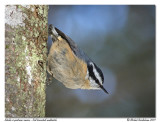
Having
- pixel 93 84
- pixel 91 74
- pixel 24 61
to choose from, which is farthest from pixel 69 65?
pixel 24 61

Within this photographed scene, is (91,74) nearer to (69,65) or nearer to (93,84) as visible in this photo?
(93,84)

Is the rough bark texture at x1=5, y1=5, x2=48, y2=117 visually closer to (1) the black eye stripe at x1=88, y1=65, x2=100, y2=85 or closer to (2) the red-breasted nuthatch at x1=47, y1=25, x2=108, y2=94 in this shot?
(2) the red-breasted nuthatch at x1=47, y1=25, x2=108, y2=94

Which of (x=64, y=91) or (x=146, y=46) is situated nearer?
(x=64, y=91)

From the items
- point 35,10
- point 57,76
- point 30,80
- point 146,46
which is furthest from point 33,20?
point 146,46

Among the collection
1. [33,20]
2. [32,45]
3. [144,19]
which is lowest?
[32,45]

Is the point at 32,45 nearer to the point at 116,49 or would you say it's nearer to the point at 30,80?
the point at 30,80

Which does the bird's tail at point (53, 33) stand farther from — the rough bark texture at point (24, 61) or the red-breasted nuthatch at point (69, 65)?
the rough bark texture at point (24, 61)
